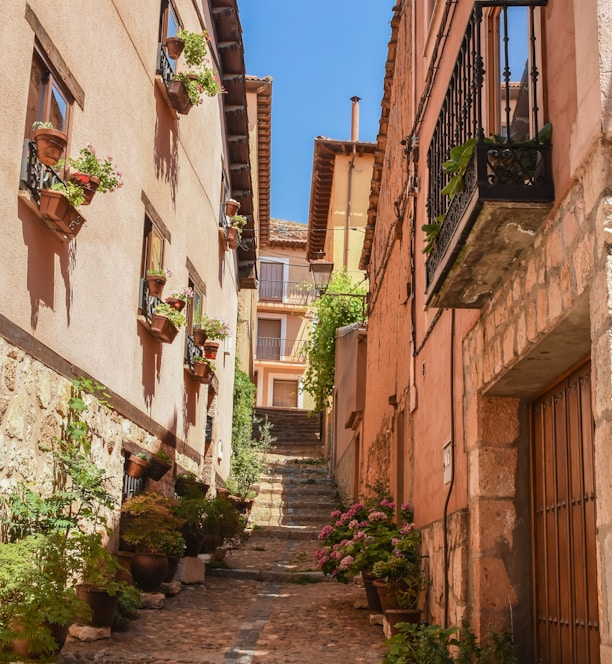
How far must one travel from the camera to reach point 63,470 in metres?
7.61

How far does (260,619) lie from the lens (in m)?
9.48

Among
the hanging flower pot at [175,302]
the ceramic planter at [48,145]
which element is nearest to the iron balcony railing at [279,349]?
the hanging flower pot at [175,302]

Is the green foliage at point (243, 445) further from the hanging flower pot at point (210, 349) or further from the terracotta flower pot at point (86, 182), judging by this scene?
the terracotta flower pot at point (86, 182)

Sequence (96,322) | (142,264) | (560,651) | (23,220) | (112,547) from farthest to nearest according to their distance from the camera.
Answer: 1. (142,264)
2. (112,547)
3. (96,322)
4. (23,220)
5. (560,651)

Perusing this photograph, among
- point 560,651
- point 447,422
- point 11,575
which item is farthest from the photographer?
point 447,422

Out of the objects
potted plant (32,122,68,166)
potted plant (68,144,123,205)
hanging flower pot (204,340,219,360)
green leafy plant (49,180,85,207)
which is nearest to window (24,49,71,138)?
potted plant (32,122,68,166)

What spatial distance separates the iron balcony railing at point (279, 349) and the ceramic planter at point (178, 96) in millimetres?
28695

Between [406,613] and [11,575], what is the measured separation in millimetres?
3497


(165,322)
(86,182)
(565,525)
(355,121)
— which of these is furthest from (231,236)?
(355,121)

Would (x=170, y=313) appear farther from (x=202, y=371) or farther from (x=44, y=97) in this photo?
(x=44, y=97)

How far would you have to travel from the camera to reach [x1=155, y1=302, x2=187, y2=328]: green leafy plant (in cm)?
1049

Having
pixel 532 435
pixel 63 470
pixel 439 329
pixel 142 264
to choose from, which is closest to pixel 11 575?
pixel 63 470

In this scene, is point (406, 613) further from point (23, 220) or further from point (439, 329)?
point (23, 220)

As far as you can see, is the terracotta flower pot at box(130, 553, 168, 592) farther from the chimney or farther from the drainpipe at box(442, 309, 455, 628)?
the chimney
